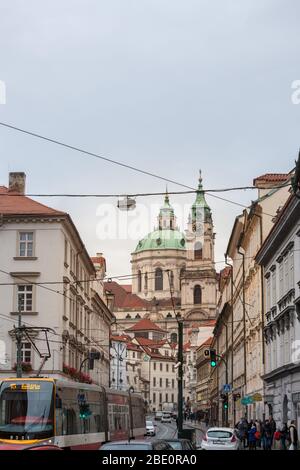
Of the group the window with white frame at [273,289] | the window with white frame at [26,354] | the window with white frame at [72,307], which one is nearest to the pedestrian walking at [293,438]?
the window with white frame at [273,289]

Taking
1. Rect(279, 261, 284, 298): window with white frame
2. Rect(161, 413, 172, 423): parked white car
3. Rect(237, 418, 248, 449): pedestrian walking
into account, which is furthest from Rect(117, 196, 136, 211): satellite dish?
Rect(161, 413, 172, 423): parked white car

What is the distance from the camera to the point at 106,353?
91.1 m

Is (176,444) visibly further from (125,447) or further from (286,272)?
(286,272)

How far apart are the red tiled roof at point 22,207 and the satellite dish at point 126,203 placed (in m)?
28.7

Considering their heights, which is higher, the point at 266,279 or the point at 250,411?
the point at 266,279

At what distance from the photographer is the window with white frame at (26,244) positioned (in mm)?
54906

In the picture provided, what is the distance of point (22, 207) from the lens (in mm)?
55938

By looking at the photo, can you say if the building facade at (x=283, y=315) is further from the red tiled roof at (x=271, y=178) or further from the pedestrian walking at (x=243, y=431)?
the red tiled roof at (x=271, y=178)

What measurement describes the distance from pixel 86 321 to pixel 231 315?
14.3 metres

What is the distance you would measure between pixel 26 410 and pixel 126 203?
22.6 feet

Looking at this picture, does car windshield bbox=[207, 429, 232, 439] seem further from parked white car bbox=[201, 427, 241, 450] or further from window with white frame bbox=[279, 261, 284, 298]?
window with white frame bbox=[279, 261, 284, 298]
